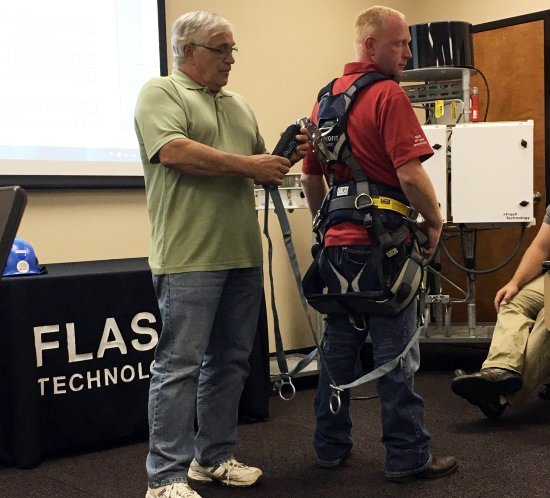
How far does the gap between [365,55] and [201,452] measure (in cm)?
128

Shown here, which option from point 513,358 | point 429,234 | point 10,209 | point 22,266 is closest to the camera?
point 10,209

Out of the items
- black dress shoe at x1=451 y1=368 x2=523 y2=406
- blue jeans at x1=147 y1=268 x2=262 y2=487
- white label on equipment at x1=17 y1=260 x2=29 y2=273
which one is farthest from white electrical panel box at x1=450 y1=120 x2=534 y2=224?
white label on equipment at x1=17 y1=260 x2=29 y2=273

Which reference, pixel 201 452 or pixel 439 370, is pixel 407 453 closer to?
pixel 201 452

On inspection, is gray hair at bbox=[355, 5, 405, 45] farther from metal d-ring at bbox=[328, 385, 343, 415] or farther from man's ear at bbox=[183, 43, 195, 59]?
metal d-ring at bbox=[328, 385, 343, 415]

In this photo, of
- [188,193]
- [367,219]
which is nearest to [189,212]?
[188,193]

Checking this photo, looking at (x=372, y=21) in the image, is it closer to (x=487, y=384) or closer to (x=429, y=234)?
(x=429, y=234)

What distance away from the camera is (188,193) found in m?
2.05

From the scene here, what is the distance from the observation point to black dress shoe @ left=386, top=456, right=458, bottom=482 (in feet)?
7.46

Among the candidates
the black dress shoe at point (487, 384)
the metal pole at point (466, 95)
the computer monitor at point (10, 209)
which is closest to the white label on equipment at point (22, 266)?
the black dress shoe at point (487, 384)

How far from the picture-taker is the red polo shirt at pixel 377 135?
2.06 metres

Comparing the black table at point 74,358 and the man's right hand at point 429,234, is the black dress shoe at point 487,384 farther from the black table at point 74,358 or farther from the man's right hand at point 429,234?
the black table at point 74,358

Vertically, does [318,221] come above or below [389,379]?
above

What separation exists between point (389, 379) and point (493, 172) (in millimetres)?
1900

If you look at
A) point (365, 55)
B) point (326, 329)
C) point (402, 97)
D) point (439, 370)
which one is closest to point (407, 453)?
point (326, 329)
